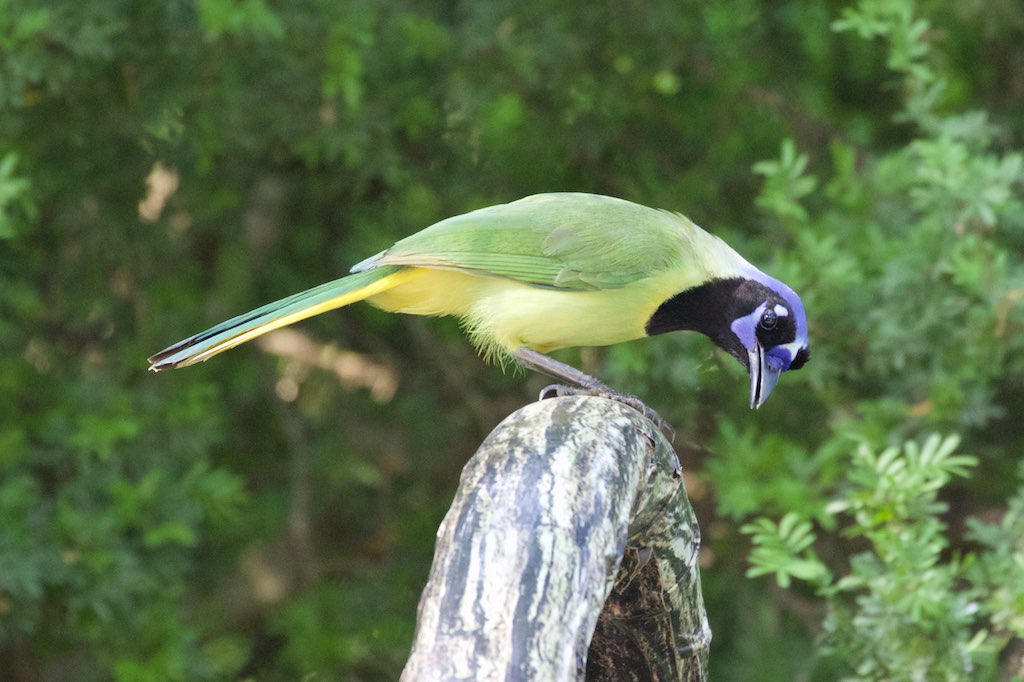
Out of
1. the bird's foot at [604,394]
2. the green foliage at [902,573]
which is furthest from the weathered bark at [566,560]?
the green foliage at [902,573]

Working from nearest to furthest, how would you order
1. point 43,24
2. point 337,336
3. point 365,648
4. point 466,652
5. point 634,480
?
1. point 466,652
2. point 634,480
3. point 43,24
4. point 365,648
5. point 337,336

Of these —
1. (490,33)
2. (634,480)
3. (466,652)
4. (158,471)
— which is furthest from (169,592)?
(466,652)

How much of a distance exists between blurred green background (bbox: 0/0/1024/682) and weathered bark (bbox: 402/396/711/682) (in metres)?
1.05

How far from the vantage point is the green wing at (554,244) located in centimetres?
288

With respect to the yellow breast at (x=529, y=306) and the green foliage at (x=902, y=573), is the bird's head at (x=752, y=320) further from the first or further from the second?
the green foliage at (x=902, y=573)

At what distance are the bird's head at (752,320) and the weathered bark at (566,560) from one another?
0.79 m

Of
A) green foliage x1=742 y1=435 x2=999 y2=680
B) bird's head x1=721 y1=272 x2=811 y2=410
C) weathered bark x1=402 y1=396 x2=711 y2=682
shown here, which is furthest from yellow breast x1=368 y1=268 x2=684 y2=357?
weathered bark x1=402 y1=396 x2=711 y2=682

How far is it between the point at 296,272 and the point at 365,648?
4.60 feet

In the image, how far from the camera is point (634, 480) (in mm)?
1936

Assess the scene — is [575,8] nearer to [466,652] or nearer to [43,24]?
[43,24]

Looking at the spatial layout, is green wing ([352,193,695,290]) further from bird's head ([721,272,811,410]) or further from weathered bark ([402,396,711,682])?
weathered bark ([402,396,711,682])

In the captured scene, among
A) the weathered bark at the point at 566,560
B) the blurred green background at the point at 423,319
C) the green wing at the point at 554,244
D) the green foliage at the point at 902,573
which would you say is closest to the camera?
the weathered bark at the point at 566,560

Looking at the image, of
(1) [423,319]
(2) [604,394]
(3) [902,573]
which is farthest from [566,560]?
(1) [423,319]

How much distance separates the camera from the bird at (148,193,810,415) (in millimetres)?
2900
